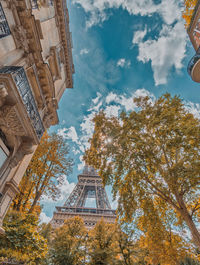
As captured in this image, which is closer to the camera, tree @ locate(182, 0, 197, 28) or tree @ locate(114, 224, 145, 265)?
tree @ locate(182, 0, 197, 28)

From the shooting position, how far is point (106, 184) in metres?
8.13

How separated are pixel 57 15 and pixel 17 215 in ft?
45.7

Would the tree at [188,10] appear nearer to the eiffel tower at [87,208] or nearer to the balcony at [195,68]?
the balcony at [195,68]

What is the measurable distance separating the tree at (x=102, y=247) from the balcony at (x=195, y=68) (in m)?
17.4

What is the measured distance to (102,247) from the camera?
14961 millimetres

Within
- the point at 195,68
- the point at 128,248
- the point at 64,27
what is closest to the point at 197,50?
the point at 195,68

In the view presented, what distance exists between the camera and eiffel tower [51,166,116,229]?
3834 cm

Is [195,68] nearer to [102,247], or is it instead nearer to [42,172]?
[42,172]

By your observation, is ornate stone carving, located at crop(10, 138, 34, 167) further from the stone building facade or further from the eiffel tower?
the eiffel tower

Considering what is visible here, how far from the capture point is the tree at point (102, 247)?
13.4 m

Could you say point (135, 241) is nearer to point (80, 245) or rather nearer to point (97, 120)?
point (80, 245)

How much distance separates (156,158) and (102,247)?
14.0 metres

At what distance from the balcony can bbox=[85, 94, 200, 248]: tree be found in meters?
4.05

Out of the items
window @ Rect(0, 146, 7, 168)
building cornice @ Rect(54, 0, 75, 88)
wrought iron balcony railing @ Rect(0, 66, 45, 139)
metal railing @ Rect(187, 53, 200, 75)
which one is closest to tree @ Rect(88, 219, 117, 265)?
window @ Rect(0, 146, 7, 168)
